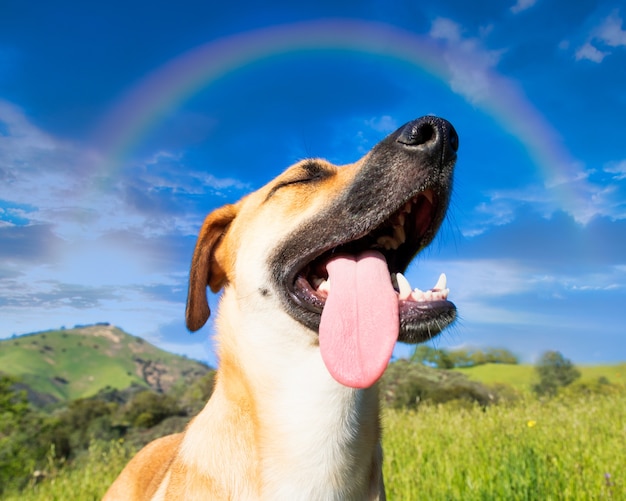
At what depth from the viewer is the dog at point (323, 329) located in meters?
2.63

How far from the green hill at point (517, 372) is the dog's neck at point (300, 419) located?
15982mm

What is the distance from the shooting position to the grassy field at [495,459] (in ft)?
15.0

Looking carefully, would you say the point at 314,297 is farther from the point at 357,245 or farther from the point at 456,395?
the point at 456,395

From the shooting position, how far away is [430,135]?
8.85 feet

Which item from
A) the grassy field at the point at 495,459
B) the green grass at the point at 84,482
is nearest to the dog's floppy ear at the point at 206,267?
the grassy field at the point at 495,459

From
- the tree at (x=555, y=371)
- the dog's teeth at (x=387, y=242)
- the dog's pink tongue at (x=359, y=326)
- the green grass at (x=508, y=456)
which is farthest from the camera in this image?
the tree at (x=555, y=371)

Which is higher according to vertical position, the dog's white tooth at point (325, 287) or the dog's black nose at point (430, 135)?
the dog's black nose at point (430, 135)

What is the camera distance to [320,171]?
3338 mm

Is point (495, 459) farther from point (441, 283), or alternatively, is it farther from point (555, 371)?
point (555, 371)

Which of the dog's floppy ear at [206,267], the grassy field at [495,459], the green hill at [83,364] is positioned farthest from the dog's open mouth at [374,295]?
the green hill at [83,364]

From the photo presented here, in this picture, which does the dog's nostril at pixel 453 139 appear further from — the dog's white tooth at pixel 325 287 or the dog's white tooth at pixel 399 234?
the dog's white tooth at pixel 325 287

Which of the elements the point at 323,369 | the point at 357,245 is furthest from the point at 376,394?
the point at 357,245

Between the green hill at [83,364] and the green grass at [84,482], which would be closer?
the green grass at [84,482]

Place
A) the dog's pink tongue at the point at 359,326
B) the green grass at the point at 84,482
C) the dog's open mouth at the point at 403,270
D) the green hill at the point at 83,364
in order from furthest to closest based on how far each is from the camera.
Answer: the green hill at the point at 83,364 → the green grass at the point at 84,482 → the dog's open mouth at the point at 403,270 → the dog's pink tongue at the point at 359,326
